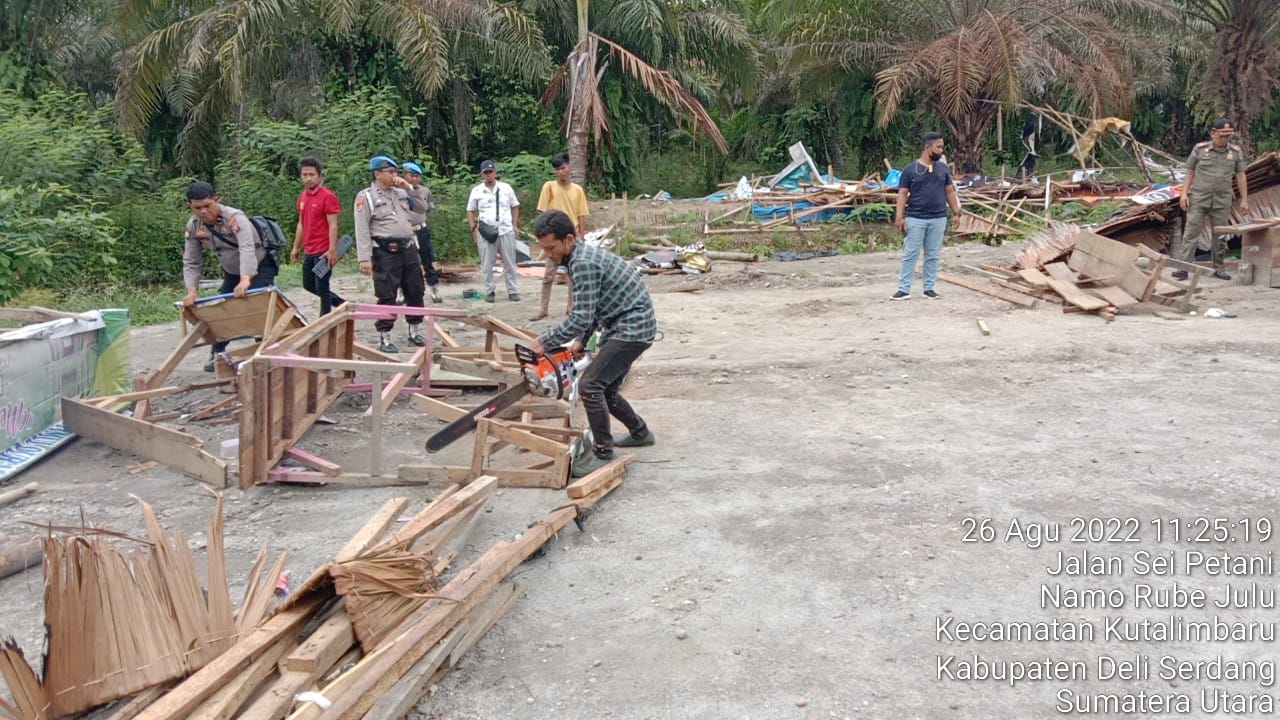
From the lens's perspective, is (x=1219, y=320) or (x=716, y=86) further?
(x=716, y=86)

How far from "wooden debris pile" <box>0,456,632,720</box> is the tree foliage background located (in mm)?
9672

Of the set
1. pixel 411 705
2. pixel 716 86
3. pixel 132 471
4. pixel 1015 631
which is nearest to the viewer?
pixel 411 705

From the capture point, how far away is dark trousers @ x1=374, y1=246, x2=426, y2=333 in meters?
8.59

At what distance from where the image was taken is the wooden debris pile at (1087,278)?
949 centimetres

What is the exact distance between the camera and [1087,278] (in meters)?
10.1

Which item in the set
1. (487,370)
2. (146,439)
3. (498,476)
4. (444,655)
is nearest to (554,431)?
(498,476)

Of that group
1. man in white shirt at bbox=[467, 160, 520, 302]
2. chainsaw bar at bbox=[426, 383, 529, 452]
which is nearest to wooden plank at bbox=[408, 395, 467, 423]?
chainsaw bar at bbox=[426, 383, 529, 452]

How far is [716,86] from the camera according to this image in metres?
24.0

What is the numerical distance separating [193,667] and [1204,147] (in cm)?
1183

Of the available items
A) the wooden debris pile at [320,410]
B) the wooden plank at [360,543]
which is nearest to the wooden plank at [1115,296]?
the wooden debris pile at [320,410]

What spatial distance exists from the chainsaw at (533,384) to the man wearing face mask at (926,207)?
18.3 ft

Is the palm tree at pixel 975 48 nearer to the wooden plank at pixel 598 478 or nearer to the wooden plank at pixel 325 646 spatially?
the wooden plank at pixel 598 478

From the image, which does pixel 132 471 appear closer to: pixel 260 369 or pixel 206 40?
pixel 260 369

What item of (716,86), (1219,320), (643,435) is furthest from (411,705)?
(716,86)
